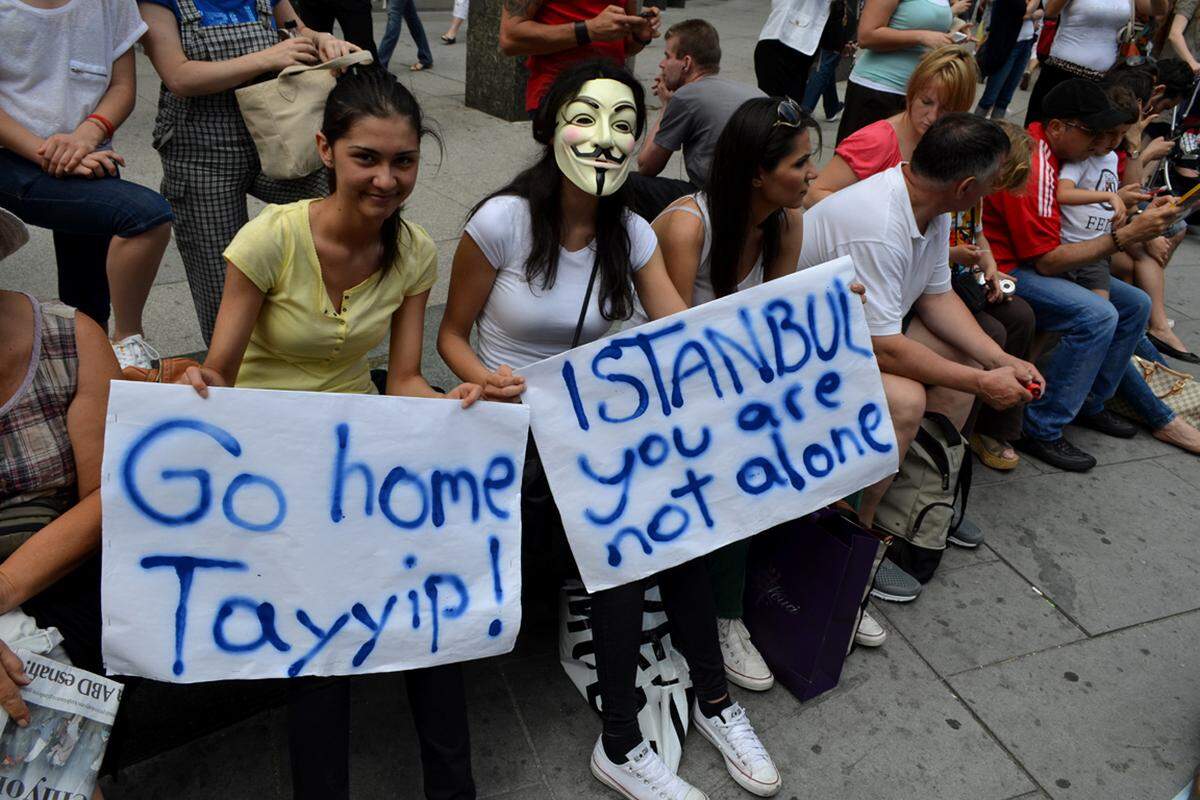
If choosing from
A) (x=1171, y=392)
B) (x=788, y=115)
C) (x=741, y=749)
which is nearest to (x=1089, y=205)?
(x=1171, y=392)

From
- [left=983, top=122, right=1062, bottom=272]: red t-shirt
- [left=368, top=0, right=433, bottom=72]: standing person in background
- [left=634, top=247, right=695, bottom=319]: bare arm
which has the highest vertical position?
[left=634, top=247, right=695, bottom=319]: bare arm

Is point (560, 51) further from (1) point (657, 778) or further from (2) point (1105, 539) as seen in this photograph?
(2) point (1105, 539)

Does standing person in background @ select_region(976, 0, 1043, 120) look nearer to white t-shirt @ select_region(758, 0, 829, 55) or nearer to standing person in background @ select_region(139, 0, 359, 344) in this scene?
white t-shirt @ select_region(758, 0, 829, 55)

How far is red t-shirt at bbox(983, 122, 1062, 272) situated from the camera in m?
3.97

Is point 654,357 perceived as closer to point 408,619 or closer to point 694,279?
point 694,279

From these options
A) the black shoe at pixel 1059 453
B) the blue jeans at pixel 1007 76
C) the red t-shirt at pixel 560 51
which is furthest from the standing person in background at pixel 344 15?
the blue jeans at pixel 1007 76

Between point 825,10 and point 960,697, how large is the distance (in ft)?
14.3

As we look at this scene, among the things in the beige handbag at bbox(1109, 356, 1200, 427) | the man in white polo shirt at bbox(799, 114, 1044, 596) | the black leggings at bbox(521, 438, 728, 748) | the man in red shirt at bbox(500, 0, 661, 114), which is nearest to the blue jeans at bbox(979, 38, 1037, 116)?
the beige handbag at bbox(1109, 356, 1200, 427)

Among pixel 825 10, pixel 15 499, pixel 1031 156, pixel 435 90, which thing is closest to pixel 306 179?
pixel 15 499

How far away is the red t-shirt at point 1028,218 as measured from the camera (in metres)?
3.97

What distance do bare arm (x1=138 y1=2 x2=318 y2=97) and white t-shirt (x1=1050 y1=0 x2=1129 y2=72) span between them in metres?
5.10

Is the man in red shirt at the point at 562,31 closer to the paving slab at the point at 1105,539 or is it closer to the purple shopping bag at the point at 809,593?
the purple shopping bag at the point at 809,593

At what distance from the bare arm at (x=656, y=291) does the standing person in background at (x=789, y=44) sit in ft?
12.5

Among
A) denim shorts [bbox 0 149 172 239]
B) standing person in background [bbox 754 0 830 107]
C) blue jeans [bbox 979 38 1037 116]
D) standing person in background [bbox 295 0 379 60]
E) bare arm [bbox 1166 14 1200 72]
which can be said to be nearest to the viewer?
denim shorts [bbox 0 149 172 239]
